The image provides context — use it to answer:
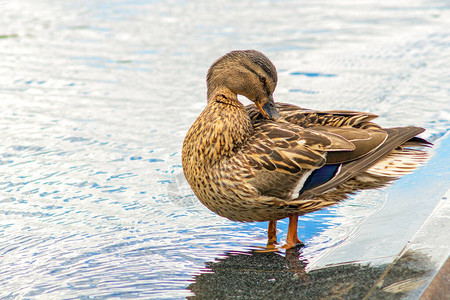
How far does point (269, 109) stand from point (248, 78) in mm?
276

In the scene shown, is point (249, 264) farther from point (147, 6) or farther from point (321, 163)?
point (147, 6)

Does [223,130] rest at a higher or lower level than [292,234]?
higher

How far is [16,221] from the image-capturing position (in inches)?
189

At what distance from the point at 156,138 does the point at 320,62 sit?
10.4ft

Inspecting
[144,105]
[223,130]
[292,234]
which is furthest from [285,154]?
[144,105]

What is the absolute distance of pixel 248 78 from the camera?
4617 mm

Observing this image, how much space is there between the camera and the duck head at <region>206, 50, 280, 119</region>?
460cm

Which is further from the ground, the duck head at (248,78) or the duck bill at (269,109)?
the duck head at (248,78)

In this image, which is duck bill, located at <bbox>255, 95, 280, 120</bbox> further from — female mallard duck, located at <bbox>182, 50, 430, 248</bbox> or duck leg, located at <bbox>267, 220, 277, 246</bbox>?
duck leg, located at <bbox>267, 220, 277, 246</bbox>

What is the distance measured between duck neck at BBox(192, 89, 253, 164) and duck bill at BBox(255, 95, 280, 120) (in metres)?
0.16

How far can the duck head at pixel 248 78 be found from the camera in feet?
15.1

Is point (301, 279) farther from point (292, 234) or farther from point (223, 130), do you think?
point (223, 130)

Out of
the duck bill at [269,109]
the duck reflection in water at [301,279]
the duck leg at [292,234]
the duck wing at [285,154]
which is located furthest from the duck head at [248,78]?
the duck reflection in water at [301,279]

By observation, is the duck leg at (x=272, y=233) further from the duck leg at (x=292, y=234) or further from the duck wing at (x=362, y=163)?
the duck wing at (x=362, y=163)
